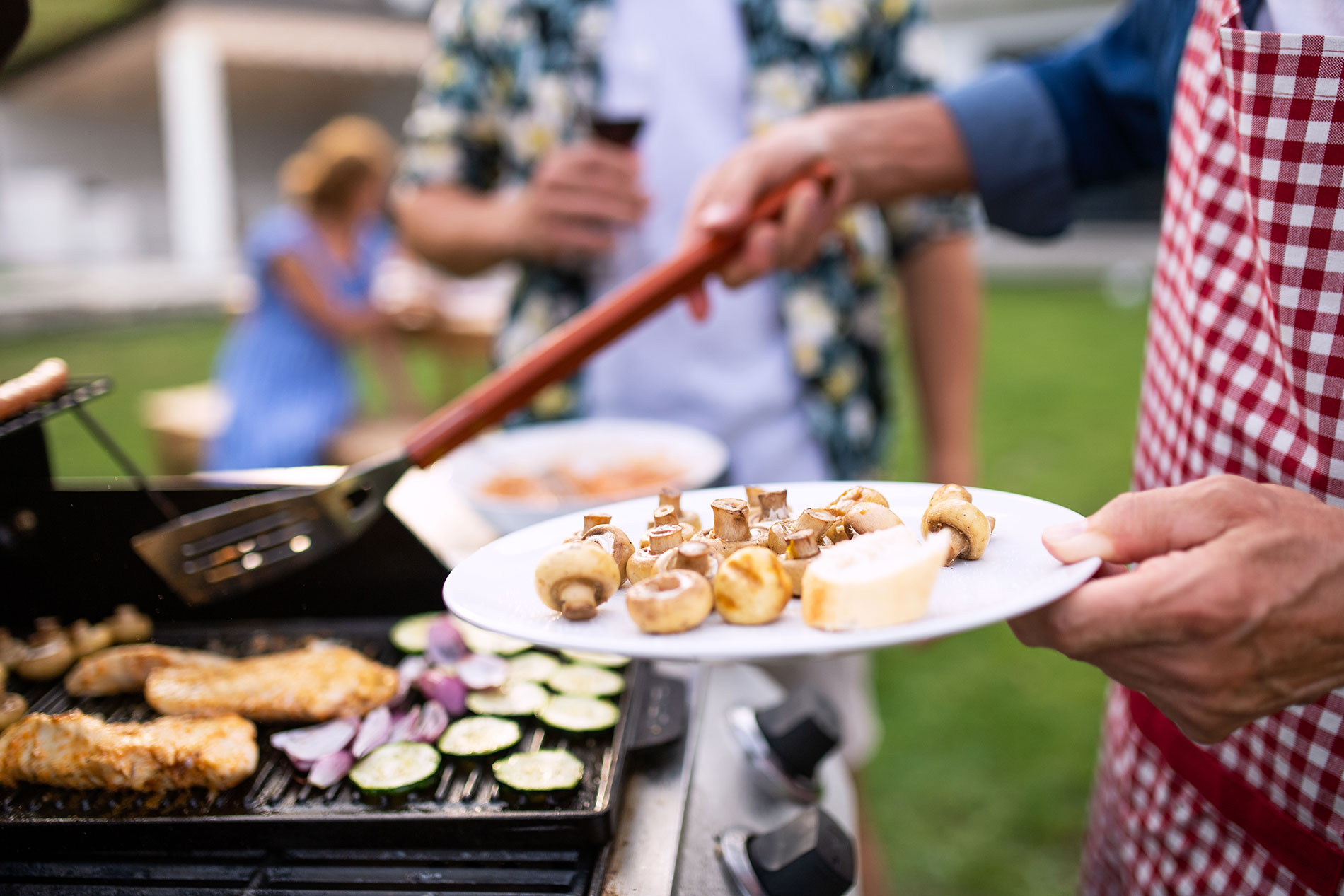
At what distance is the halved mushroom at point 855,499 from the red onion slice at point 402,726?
638 mm

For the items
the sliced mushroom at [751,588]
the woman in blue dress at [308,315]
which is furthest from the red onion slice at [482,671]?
the woman in blue dress at [308,315]

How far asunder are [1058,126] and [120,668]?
1.78 metres

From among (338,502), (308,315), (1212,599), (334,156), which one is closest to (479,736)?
(338,502)

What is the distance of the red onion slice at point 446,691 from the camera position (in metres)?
1.23

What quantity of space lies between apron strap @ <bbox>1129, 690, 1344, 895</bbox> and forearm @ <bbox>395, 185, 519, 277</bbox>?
1658 mm

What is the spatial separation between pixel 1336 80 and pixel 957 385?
1.64 meters

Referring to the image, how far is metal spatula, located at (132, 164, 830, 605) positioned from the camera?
120cm

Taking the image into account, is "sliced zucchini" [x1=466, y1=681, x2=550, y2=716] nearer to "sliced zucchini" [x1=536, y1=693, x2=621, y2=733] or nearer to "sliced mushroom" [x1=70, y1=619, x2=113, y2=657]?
"sliced zucchini" [x1=536, y1=693, x2=621, y2=733]

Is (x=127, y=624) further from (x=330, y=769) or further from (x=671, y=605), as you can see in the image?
(x=671, y=605)

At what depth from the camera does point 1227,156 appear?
1093 millimetres

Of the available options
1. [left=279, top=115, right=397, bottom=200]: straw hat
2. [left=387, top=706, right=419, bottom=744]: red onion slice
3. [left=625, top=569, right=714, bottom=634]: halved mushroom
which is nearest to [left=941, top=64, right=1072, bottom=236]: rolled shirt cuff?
[left=625, top=569, right=714, bottom=634]: halved mushroom

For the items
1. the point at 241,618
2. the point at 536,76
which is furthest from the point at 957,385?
the point at 241,618

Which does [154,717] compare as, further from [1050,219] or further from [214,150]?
[214,150]

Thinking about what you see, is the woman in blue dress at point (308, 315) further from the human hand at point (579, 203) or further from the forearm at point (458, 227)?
the human hand at point (579, 203)
